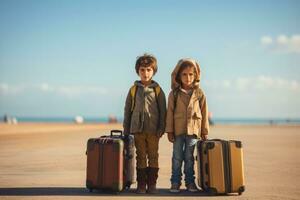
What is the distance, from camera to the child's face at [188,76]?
6.71 m

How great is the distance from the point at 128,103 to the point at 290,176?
3.42 metres

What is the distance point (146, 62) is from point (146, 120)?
0.86 m

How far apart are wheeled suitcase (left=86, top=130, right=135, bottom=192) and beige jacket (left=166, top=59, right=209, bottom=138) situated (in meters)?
0.73

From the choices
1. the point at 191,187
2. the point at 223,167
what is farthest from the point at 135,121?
the point at 223,167

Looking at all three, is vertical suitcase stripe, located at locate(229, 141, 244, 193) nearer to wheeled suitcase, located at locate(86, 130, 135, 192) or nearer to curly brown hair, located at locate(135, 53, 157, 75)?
wheeled suitcase, located at locate(86, 130, 135, 192)

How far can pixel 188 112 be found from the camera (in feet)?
21.7

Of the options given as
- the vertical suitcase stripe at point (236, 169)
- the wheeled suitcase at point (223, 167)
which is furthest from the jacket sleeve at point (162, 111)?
the vertical suitcase stripe at point (236, 169)

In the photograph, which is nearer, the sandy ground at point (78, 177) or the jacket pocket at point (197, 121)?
the sandy ground at point (78, 177)

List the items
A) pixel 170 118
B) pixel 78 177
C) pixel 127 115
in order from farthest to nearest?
pixel 78 177
pixel 127 115
pixel 170 118

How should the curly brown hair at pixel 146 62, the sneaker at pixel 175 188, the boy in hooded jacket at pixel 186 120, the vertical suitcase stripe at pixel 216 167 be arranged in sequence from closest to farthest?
the vertical suitcase stripe at pixel 216 167 < the sneaker at pixel 175 188 < the boy in hooded jacket at pixel 186 120 < the curly brown hair at pixel 146 62

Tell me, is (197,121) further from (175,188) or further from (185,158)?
(175,188)

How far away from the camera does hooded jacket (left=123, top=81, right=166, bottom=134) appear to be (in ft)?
21.6

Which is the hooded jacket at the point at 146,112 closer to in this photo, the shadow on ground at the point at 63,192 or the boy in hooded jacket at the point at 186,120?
the boy in hooded jacket at the point at 186,120

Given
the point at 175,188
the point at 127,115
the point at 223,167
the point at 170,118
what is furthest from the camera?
the point at 127,115
